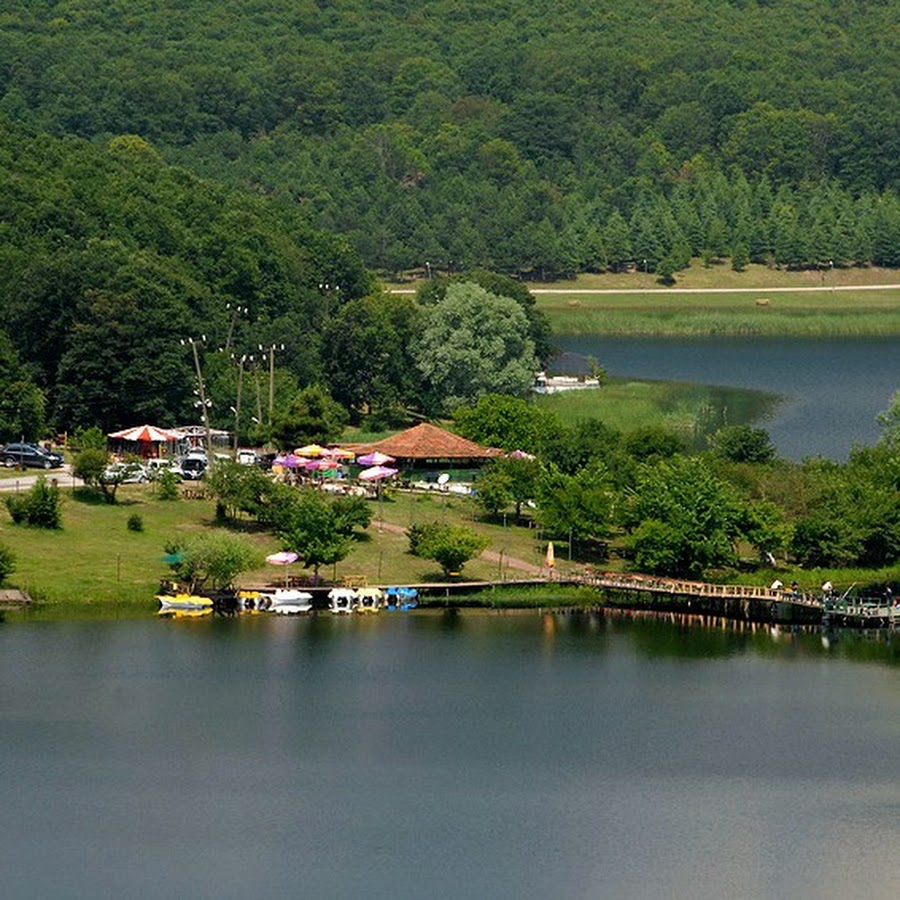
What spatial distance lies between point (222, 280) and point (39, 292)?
A: 2491cm

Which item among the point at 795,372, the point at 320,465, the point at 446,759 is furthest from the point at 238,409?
the point at 795,372

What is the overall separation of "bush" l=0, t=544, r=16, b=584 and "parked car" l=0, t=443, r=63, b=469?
567 inches

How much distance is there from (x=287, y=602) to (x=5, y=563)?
9.21 metres

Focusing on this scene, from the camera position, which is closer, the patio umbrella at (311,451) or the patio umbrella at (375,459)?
the patio umbrella at (375,459)

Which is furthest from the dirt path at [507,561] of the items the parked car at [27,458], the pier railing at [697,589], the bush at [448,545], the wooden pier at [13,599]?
the wooden pier at [13,599]

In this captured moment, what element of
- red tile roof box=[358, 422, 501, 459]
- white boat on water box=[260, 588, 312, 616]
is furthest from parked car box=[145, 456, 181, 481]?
white boat on water box=[260, 588, 312, 616]

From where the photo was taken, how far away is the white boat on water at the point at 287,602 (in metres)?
94.7

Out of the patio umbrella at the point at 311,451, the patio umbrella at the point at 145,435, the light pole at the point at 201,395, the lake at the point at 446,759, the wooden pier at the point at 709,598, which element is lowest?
the lake at the point at 446,759

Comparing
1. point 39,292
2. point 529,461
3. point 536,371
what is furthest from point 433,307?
point 529,461

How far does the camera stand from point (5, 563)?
9381 cm

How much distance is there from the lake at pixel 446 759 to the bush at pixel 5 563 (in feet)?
12.0

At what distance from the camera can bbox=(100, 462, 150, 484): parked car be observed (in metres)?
103

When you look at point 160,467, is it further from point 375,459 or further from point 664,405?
point 664,405

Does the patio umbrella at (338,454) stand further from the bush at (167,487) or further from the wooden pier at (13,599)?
the wooden pier at (13,599)
